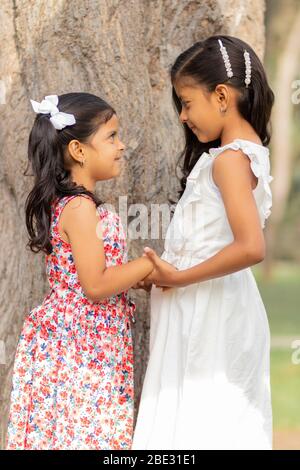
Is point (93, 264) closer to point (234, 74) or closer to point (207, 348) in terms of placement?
point (207, 348)

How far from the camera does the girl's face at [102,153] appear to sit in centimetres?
310

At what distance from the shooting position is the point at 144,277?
302 centimetres

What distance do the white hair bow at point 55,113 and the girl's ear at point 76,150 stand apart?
0.06 m

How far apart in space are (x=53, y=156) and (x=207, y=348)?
0.74 metres

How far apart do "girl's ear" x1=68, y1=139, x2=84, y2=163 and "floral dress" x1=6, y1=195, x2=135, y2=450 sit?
135mm

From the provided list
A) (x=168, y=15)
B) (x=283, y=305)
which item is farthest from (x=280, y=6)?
(x=168, y=15)

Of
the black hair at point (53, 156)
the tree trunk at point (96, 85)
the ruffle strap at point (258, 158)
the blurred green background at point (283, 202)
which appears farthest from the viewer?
the blurred green background at point (283, 202)

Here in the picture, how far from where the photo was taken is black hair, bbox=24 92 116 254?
3.07 meters

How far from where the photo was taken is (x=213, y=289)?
9.98 feet

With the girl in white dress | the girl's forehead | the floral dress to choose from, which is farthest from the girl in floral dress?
the girl's forehead

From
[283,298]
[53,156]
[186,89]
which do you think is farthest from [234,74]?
[283,298]

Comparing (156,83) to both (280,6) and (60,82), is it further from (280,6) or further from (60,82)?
(280,6)

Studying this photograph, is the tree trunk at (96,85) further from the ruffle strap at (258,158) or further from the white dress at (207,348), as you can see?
the ruffle strap at (258,158)

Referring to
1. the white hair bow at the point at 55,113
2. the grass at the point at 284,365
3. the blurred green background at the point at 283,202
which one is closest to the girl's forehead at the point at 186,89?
the white hair bow at the point at 55,113
